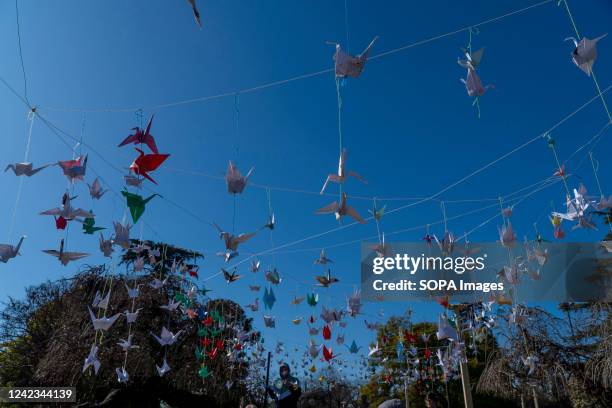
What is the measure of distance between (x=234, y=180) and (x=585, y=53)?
3098mm

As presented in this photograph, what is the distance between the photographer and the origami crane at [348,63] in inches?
141

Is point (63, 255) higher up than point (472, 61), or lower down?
lower down

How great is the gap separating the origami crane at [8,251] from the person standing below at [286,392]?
3284mm

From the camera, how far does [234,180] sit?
4324 millimetres

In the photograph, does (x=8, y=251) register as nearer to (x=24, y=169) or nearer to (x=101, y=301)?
(x=24, y=169)

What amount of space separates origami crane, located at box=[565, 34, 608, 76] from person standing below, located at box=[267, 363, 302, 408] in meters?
4.48

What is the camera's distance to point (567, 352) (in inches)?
399

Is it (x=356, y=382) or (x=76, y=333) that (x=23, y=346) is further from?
(x=356, y=382)

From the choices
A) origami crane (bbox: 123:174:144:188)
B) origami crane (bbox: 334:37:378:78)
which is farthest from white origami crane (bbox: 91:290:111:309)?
origami crane (bbox: 334:37:378:78)

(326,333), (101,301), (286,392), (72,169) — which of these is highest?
(72,169)

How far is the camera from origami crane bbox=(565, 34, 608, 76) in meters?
3.23

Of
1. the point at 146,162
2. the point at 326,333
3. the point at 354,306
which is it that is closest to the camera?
the point at 146,162

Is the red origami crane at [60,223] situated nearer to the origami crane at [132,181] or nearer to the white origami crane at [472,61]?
the origami crane at [132,181]

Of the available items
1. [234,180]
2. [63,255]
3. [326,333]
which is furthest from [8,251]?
[326,333]
